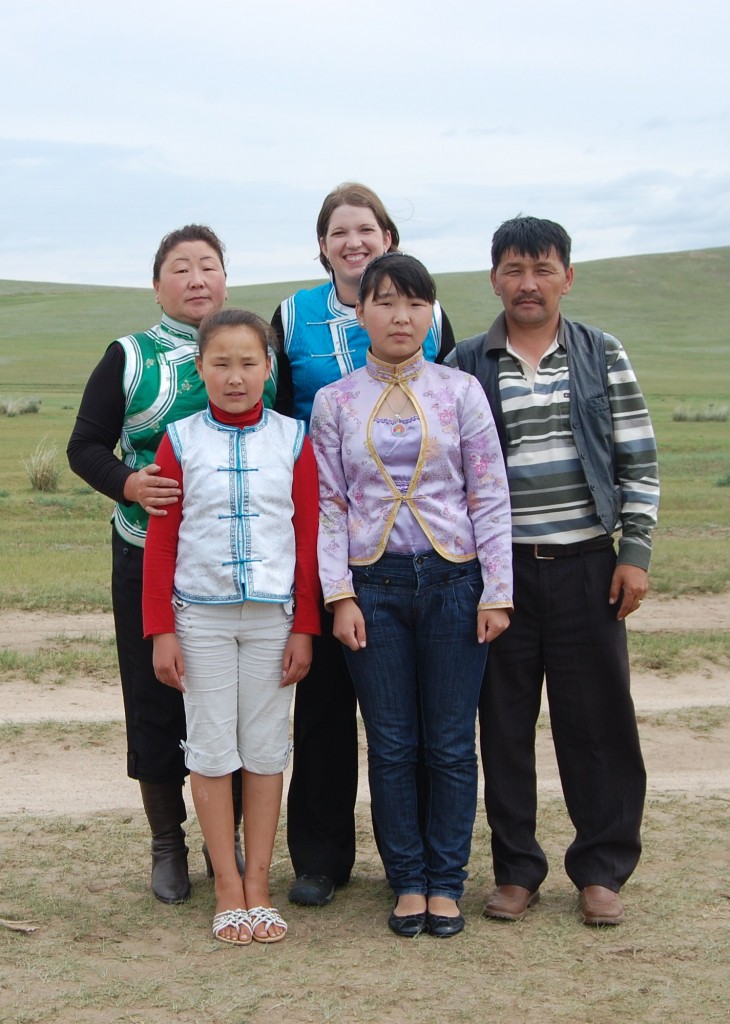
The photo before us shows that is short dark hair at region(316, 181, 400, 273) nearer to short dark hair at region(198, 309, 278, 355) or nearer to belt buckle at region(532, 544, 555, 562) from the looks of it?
short dark hair at region(198, 309, 278, 355)

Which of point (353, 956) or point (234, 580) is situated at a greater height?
point (234, 580)

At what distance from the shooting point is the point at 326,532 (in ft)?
11.7

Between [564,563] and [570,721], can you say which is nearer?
[564,563]

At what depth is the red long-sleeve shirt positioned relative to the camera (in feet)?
11.3

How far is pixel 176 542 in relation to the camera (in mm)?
3500

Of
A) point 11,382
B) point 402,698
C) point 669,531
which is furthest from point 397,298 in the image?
point 11,382

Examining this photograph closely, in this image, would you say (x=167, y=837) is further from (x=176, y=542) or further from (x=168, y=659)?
(x=176, y=542)

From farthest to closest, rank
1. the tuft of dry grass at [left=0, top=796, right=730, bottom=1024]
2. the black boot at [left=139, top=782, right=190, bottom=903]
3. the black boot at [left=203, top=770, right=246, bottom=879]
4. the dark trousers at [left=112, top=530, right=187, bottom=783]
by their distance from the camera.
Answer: the black boot at [left=203, top=770, right=246, bottom=879] < the black boot at [left=139, top=782, right=190, bottom=903] < the dark trousers at [left=112, top=530, right=187, bottom=783] < the tuft of dry grass at [left=0, top=796, right=730, bottom=1024]

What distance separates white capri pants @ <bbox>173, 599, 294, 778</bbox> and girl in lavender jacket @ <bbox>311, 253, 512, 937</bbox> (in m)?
0.23

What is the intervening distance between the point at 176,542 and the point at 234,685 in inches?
18.2

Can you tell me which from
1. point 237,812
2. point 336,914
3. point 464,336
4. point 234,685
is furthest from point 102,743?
point 464,336

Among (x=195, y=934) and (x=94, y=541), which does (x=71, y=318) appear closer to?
(x=94, y=541)

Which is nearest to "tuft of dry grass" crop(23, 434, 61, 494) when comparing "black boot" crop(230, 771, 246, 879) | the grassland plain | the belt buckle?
the grassland plain

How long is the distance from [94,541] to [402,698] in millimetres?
7601
